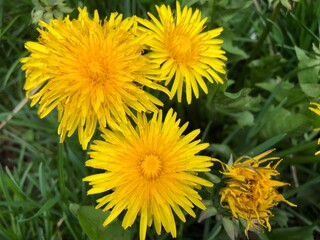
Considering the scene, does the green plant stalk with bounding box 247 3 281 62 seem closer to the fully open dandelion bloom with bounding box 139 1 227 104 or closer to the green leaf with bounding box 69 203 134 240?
the fully open dandelion bloom with bounding box 139 1 227 104

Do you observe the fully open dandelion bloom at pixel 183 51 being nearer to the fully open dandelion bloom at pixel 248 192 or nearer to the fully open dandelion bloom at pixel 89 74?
the fully open dandelion bloom at pixel 89 74

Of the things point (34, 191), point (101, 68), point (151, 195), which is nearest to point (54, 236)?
point (34, 191)

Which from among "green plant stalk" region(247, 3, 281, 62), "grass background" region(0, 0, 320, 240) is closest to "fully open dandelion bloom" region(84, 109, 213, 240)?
"grass background" region(0, 0, 320, 240)

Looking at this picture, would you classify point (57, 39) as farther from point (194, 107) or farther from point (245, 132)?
point (245, 132)

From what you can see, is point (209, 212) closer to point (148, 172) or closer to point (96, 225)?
point (148, 172)

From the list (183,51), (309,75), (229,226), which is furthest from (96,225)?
(309,75)
